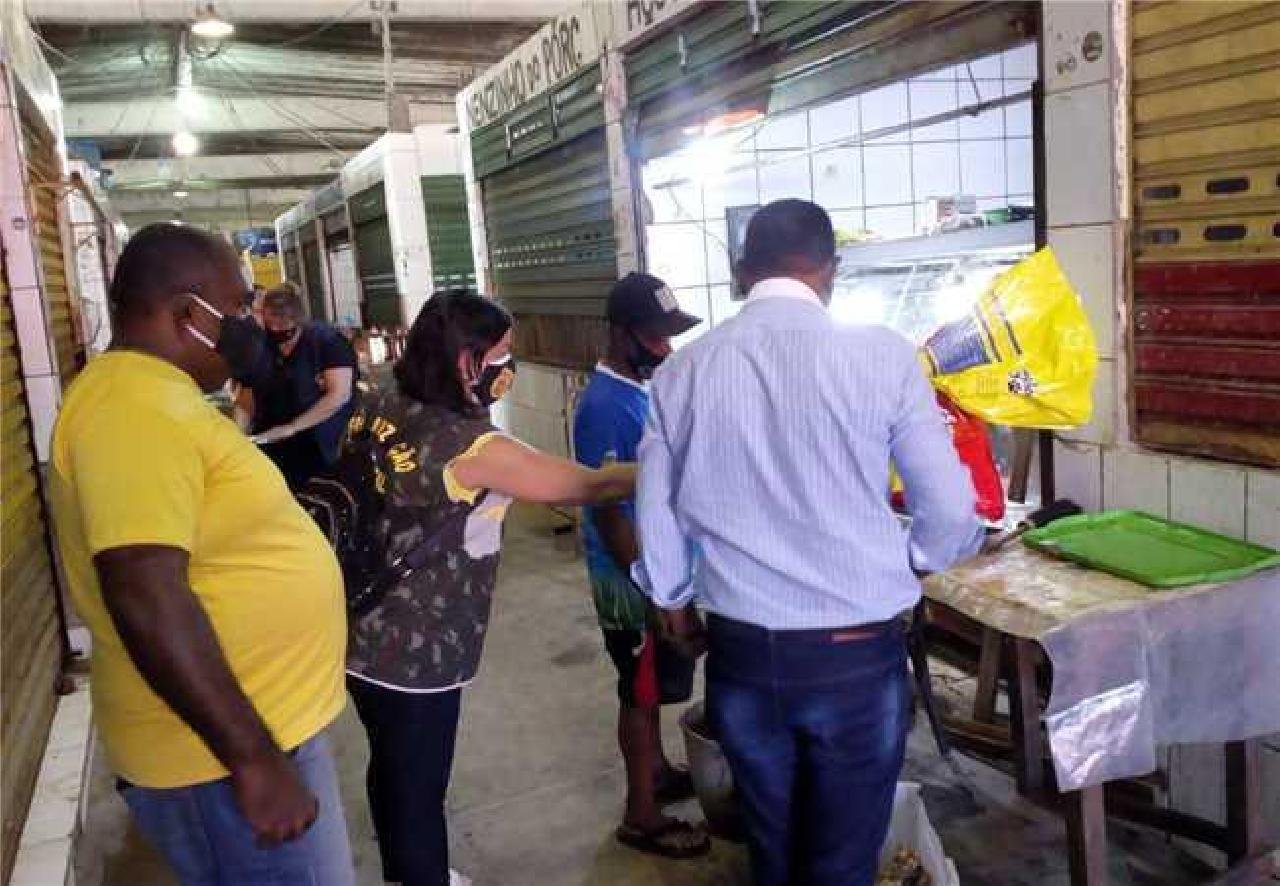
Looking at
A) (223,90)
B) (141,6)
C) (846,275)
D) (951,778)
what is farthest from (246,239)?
(951,778)

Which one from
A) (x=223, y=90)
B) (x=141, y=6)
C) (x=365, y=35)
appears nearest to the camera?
(x=141, y=6)

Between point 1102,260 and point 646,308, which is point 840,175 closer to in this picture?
point 1102,260

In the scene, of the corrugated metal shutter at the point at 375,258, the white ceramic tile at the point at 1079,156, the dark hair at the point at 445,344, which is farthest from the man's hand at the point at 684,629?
the corrugated metal shutter at the point at 375,258

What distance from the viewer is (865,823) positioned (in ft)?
6.97

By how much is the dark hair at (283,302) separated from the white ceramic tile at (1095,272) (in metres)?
3.61

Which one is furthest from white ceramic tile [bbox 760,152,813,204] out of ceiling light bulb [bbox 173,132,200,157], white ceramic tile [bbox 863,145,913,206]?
ceiling light bulb [bbox 173,132,200,157]

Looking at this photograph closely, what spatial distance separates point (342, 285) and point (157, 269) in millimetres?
16010

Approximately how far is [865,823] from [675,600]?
2.03 feet

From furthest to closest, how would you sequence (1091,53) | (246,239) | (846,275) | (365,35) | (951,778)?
1. (246,239)
2. (365,35)
3. (846,275)
4. (951,778)
5. (1091,53)

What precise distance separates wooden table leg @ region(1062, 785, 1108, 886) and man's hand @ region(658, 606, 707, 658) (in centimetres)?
97

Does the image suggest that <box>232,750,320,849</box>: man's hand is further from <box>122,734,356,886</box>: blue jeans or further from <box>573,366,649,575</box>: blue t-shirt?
<box>573,366,649,575</box>: blue t-shirt

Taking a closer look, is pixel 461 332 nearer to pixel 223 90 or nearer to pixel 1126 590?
pixel 1126 590

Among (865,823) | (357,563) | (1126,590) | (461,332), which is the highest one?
(461,332)

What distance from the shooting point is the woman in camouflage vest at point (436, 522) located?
2287mm
